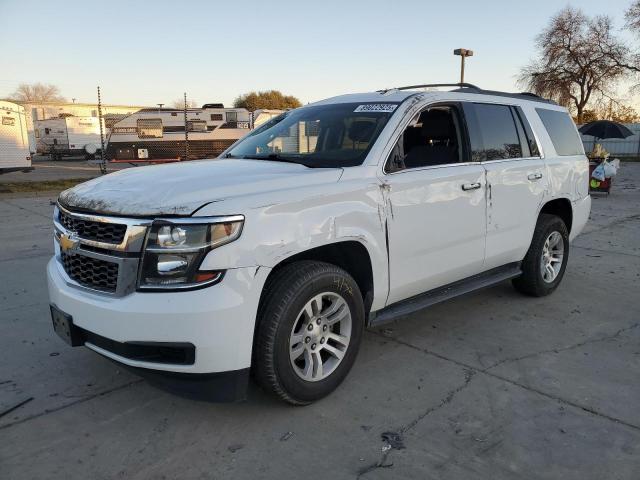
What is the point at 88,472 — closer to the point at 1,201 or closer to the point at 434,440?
the point at 434,440

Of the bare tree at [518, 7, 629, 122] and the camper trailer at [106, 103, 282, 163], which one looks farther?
the bare tree at [518, 7, 629, 122]

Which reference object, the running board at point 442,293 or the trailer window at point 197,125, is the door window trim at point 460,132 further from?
the trailer window at point 197,125

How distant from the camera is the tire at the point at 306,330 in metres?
2.78

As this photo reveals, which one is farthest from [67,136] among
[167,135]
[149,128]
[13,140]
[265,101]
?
[265,101]

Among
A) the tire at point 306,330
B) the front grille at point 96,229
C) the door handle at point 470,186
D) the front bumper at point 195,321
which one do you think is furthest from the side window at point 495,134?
the front grille at point 96,229

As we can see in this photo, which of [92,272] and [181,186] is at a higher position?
[181,186]

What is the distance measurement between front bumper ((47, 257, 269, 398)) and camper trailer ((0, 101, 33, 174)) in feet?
50.0

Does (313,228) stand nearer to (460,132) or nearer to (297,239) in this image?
(297,239)

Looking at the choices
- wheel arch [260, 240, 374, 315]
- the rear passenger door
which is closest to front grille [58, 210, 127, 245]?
wheel arch [260, 240, 374, 315]

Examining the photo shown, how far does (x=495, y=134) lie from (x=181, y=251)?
300cm

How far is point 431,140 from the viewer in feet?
13.6

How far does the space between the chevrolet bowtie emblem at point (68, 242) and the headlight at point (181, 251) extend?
24.1 inches

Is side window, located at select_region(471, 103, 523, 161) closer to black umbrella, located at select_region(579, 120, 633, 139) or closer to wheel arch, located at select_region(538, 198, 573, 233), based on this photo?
wheel arch, located at select_region(538, 198, 573, 233)

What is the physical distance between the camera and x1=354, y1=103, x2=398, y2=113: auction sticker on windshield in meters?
3.70
